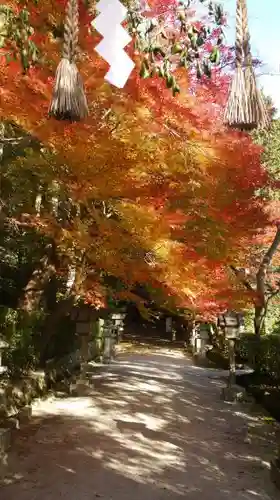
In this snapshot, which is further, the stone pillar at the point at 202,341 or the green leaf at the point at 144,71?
the stone pillar at the point at 202,341

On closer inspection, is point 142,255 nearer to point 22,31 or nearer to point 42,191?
point 42,191

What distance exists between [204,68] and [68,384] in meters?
9.88

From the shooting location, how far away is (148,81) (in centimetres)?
762

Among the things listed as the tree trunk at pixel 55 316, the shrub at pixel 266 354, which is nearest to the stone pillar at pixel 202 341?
the shrub at pixel 266 354

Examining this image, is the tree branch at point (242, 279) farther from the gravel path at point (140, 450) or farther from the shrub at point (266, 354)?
the gravel path at point (140, 450)

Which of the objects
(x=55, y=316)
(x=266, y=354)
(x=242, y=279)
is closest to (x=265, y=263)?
(x=242, y=279)

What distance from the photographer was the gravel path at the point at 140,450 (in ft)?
19.1

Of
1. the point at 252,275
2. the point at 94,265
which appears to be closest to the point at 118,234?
the point at 94,265

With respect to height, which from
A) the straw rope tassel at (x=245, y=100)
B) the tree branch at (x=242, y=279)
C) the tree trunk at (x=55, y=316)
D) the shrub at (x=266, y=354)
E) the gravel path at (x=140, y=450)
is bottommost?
the gravel path at (x=140, y=450)

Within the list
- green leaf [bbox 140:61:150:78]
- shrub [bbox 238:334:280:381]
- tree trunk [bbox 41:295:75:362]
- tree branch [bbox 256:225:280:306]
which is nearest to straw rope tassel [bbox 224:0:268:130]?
green leaf [bbox 140:61:150:78]

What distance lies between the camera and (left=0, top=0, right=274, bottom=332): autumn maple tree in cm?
703

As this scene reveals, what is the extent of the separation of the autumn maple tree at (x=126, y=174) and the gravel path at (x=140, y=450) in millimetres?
2340

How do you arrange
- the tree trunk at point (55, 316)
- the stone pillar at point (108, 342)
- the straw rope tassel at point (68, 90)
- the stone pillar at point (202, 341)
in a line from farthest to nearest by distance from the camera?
the stone pillar at point (202, 341) < the stone pillar at point (108, 342) < the tree trunk at point (55, 316) < the straw rope tassel at point (68, 90)

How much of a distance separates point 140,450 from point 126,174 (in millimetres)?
3988
